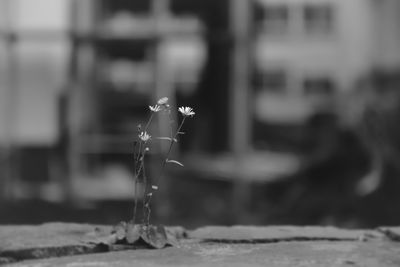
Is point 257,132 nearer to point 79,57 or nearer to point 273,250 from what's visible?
point 79,57

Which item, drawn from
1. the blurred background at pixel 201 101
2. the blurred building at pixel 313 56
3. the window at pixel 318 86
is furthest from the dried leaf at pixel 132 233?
the window at pixel 318 86

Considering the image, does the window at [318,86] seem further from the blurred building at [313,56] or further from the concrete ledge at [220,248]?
the concrete ledge at [220,248]

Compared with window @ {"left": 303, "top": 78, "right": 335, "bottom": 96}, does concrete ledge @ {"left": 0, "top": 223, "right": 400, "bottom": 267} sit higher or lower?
lower

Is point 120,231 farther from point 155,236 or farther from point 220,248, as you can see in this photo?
point 220,248

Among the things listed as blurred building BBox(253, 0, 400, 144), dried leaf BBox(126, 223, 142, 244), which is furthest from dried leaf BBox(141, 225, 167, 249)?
blurred building BBox(253, 0, 400, 144)

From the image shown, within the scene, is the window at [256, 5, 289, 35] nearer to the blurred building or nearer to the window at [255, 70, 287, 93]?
the blurred building

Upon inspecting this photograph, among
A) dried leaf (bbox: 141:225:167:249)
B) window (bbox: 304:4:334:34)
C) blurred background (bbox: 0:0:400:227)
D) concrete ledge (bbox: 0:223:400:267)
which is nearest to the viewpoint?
concrete ledge (bbox: 0:223:400:267)

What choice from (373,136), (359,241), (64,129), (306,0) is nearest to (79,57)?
(64,129)
